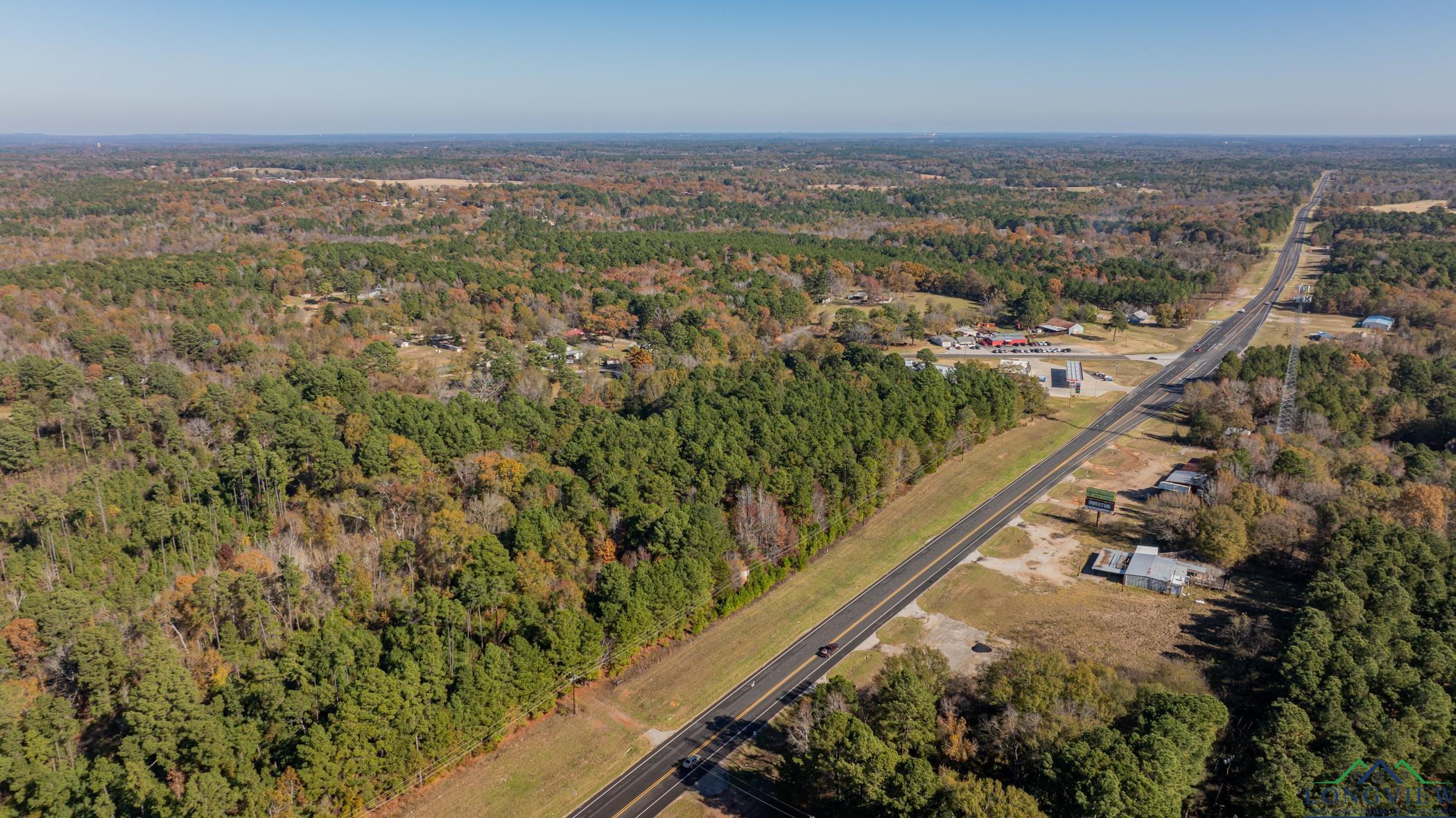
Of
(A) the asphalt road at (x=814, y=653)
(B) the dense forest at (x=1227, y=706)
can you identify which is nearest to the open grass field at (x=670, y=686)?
(A) the asphalt road at (x=814, y=653)

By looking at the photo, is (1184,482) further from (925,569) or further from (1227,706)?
(1227,706)

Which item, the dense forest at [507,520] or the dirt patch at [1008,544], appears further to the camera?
the dirt patch at [1008,544]

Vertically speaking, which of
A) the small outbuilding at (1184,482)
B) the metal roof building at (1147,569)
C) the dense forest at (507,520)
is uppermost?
the dense forest at (507,520)

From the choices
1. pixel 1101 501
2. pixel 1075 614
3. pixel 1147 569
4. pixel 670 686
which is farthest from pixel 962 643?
pixel 1101 501

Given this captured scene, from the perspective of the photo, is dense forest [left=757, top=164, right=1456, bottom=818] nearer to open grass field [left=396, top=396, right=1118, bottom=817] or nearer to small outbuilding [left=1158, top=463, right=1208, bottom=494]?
open grass field [left=396, top=396, right=1118, bottom=817]

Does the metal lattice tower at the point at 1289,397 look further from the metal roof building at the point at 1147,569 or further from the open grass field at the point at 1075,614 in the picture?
the open grass field at the point at 1075,614

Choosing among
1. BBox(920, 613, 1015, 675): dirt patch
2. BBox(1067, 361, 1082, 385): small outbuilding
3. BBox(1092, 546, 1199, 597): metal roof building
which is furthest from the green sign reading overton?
BBox(1067, 361, 1082, 385): small outbuilding

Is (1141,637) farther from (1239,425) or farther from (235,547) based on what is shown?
(235,547)
